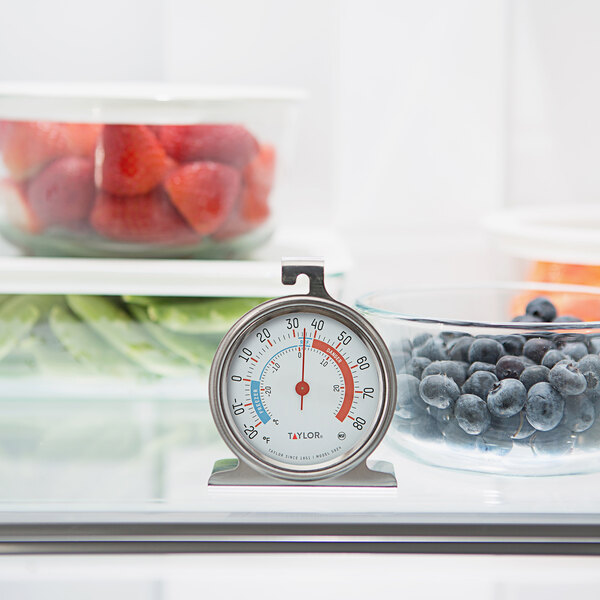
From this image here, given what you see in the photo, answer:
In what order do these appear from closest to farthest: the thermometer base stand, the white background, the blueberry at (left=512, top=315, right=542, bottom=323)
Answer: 1. the thermometer base stand
2. the blueberry at (left=512, top=315, right=542, bottom=323)
3. the white background

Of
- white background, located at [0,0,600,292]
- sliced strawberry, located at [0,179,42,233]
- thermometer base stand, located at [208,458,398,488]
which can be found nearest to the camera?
thermometer base stand, located at [208,458,398,488]

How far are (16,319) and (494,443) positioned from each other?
0.43m

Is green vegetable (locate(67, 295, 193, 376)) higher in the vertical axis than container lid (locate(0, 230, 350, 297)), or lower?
lower

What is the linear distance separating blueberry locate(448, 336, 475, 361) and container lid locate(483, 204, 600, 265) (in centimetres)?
21

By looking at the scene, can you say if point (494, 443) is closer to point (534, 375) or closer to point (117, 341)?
point (534, 375)

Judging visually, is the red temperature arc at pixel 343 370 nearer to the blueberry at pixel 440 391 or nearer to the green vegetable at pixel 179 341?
the blueberry at pixel 440 391

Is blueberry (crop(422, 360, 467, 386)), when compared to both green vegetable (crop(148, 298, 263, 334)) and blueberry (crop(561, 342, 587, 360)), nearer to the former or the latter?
blueberry (crop(561, 342, 587, 360))

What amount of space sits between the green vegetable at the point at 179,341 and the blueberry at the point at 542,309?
0.91 feet

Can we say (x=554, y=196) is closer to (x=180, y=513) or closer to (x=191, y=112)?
(x=191, y=112)

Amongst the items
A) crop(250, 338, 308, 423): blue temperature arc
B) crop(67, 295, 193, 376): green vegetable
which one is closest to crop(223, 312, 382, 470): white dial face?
crop(250, 338, 308, 423): blue temperature arc

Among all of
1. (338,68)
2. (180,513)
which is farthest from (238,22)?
(180,513)

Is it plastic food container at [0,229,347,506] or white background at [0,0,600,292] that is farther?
white background at [0,0,600,292]

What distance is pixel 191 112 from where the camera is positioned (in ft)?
2.26

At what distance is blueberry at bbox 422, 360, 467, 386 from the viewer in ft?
1.71
